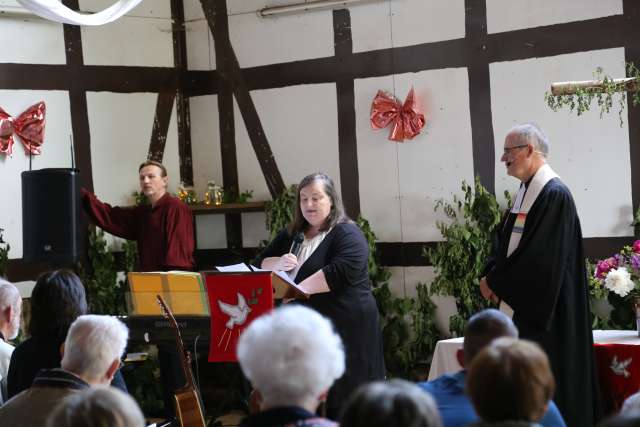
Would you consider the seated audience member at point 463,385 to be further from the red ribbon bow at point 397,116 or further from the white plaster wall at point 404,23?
the white plaster wall at point 404,23

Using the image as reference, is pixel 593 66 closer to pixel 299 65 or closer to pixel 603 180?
pixel 603 180

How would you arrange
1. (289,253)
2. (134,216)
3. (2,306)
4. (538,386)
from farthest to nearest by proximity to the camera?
(134,216), (289,253), (2,306), (538,386)

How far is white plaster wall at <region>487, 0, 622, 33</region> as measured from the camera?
6.11 meters

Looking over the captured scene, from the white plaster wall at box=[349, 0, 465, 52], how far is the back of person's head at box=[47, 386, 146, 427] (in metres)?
5.16

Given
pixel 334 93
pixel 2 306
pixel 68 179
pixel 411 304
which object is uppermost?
pixel 334 93

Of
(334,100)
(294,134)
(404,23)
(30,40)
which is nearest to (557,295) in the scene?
(404,23)

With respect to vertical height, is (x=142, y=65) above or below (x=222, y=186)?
above

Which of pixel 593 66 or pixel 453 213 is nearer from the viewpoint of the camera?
pixel 593 66

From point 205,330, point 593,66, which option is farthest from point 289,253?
point 593,66

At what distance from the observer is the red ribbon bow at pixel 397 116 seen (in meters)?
6.78

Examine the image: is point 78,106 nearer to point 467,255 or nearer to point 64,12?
point 64,12

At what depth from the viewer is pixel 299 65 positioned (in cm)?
733

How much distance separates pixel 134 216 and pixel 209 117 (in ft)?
4.69

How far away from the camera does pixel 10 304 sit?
3.78m
